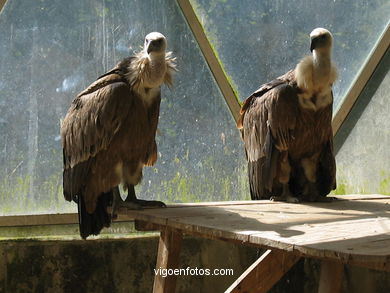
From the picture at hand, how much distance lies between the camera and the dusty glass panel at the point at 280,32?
710 cm

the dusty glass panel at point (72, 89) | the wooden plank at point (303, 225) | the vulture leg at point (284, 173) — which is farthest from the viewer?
the dusty glass panel at point (72, 89)

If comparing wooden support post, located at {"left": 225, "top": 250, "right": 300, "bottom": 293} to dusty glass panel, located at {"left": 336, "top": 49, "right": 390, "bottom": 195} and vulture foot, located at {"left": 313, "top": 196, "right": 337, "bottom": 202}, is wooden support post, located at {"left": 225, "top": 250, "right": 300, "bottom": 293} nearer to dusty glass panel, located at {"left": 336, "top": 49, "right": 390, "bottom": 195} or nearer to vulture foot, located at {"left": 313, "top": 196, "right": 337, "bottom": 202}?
vulture foot, located at {"left": 313, "top": 196, "right": 337, "bottom": 202}

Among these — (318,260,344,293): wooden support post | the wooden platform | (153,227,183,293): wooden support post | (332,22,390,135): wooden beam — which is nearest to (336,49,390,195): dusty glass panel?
(332,22,390,135): wooden beam

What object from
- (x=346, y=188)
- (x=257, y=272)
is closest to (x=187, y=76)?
(x=346, y=188)

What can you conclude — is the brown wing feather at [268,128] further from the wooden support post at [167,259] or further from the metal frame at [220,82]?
the wooden support post at [167,259]

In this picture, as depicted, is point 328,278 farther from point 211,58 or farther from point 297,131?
point 211,58

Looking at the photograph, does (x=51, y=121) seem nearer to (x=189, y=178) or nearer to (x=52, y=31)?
(x=52, y=31)

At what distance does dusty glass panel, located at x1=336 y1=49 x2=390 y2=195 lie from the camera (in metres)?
7.31

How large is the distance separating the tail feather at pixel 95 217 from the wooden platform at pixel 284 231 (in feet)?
1.36

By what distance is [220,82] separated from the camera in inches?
276

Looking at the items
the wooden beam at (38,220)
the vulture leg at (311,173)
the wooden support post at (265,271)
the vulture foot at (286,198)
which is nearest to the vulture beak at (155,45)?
the vulture foot at (286,198)

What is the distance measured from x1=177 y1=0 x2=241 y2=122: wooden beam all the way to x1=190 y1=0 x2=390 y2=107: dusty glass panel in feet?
0.37

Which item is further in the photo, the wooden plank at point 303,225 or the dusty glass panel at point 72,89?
the dusty glass panel at point 72,89

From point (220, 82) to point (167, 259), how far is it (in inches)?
110
